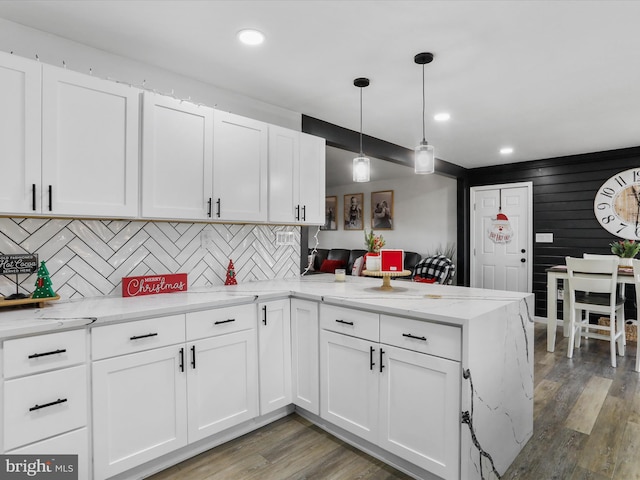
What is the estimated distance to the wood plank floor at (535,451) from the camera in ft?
6.53

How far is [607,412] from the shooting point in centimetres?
268

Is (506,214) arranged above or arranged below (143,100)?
below

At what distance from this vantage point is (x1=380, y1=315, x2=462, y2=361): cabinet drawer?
171 cm

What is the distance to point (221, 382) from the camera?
2.19 meters

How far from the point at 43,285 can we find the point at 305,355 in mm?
1555

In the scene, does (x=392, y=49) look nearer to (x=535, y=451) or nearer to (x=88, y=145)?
(x=88, y=145)

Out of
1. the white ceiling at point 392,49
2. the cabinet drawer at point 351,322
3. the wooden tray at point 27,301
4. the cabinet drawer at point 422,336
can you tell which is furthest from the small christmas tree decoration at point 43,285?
the cabinet drawer at point 422,336

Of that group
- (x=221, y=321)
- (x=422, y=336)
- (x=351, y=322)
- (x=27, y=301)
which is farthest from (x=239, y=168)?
(x=422, y=336)

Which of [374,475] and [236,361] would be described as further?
[236,361]

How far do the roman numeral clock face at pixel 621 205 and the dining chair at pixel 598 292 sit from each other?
1.30 metres

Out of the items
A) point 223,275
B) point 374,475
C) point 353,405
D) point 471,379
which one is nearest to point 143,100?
point 223,275

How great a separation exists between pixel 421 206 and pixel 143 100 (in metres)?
5.37

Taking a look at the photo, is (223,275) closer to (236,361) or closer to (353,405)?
(236,361)

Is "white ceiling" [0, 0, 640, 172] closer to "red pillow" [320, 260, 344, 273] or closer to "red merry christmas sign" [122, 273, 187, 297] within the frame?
"red merry christmas sign" [122, 273, 187, 297]
